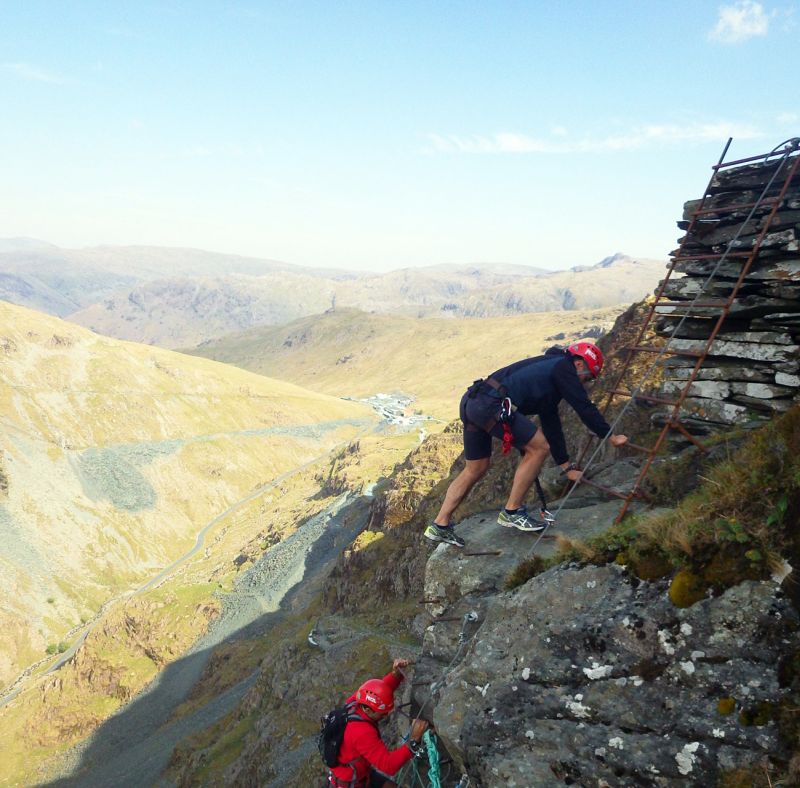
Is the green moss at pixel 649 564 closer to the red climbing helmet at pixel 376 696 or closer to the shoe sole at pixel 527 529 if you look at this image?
the shoe sole at pixel 527 529

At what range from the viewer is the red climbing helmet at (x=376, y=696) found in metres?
8.76

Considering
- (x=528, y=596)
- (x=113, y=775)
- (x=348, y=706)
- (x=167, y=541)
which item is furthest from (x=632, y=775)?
(x=167, y=541)

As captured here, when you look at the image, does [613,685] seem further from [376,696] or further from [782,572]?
[376,696]

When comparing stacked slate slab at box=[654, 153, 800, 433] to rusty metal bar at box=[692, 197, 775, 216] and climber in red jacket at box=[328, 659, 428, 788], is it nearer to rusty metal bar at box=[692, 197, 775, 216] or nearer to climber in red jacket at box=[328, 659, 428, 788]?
rusty metal bar at box=[692, 197, 775, 216]

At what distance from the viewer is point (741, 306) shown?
11.4 m

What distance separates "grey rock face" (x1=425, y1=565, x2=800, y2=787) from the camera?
6219mm

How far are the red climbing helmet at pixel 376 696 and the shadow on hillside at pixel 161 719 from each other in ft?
123

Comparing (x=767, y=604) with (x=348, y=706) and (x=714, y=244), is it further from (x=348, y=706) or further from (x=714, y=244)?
(x=714, y=244)

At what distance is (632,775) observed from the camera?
6523mm

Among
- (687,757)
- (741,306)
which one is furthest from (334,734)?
(741,306)

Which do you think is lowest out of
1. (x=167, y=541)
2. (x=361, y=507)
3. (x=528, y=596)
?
(x=167, y=541)

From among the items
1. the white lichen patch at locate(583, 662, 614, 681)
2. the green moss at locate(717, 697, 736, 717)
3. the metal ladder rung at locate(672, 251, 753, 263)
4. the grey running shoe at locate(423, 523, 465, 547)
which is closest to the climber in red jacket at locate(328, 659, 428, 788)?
the white lichen patch at locate(583, 662, 614, 681)

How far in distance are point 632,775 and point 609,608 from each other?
1.87 metres

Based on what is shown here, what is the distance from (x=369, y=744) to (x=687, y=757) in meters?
4.72
